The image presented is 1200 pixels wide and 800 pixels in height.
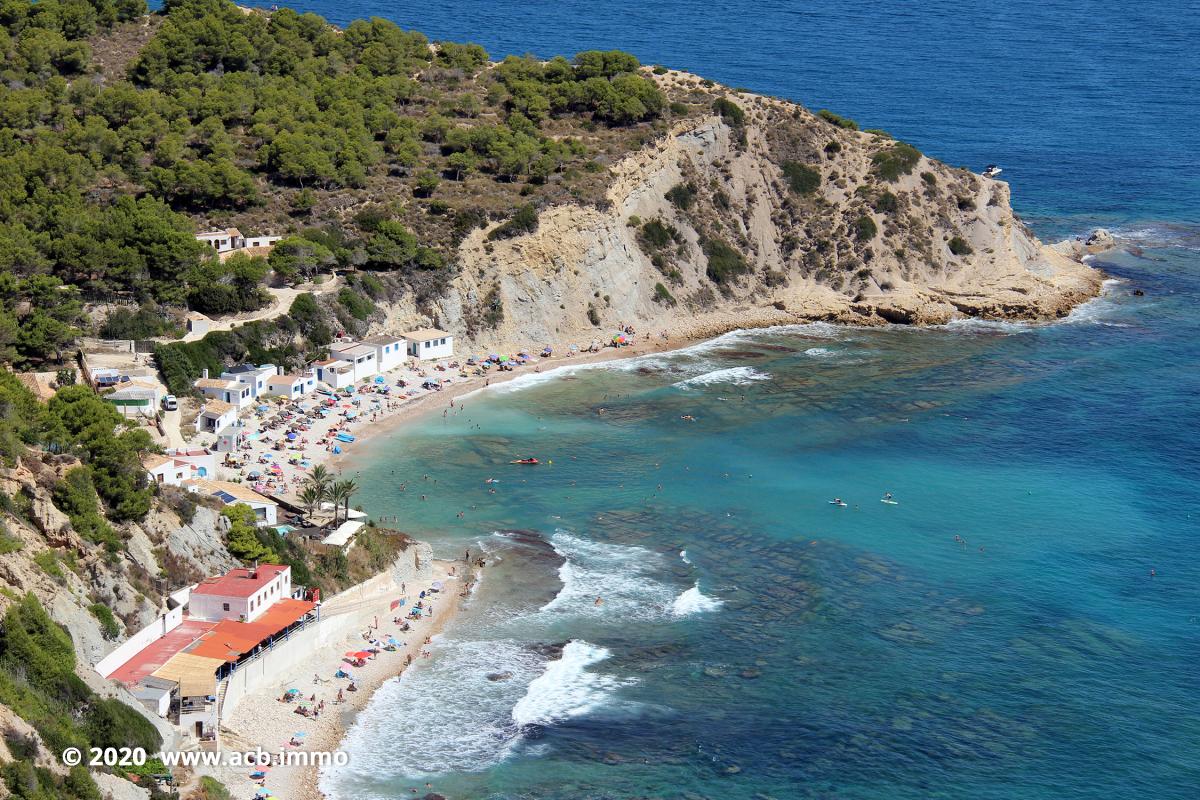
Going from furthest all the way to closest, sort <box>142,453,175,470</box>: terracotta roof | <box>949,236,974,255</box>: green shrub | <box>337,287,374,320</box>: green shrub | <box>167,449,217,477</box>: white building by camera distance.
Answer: <box>949,236,974,255</box>: green shrub → <box>337,287,374,320</box>: green shrub → <box>167,449,217,477</box>: white building → <box>142,453,175,470</box>: terracotta roof

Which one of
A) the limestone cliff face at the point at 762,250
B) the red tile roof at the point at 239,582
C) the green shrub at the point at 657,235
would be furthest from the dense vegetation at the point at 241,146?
the red tile roof at the point at 239,582

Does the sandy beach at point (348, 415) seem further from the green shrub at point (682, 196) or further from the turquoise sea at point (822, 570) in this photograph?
the green shrub at point (682, 196)

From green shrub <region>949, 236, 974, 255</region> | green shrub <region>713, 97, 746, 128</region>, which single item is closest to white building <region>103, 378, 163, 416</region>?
green shrub <region>713, 97, 746, 128</region>

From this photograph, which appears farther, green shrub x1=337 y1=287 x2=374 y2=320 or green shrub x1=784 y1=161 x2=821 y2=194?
green shrub x1=784 y1=161 x2=821 y2=194

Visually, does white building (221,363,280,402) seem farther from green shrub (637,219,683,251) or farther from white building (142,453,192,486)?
green shrub (637,219,683,251)

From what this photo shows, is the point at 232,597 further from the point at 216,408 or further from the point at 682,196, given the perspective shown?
the point at 682,196

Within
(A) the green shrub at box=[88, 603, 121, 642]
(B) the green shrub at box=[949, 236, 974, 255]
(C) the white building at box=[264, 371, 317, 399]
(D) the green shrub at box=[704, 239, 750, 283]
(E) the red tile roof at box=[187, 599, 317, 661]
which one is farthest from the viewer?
(B) the green shrub at box=[949, 236, 974, 255]

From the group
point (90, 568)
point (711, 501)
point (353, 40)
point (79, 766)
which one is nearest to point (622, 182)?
point (353, 40)
